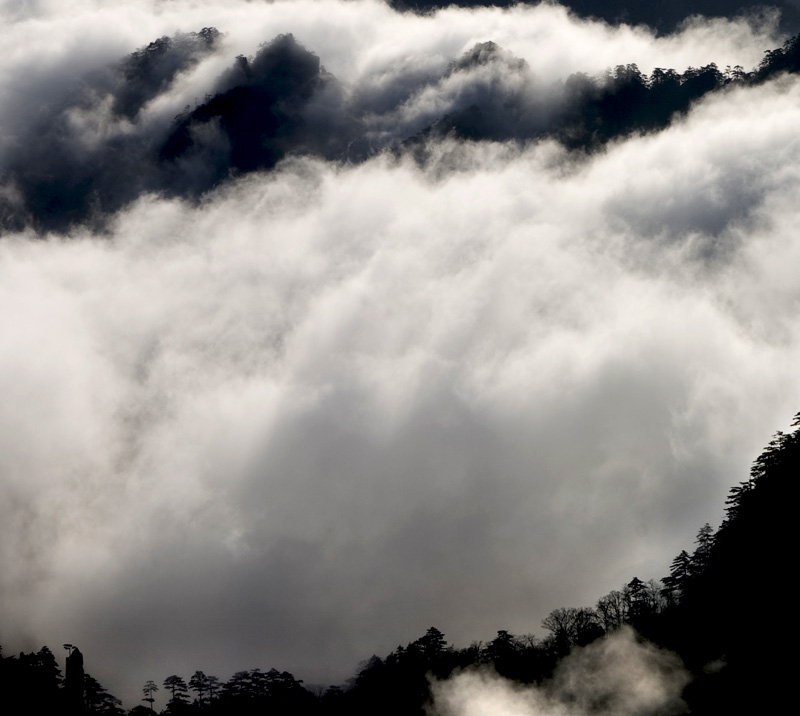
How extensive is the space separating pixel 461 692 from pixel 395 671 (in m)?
20.6

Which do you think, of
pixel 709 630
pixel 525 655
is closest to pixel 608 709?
pixel 709 630

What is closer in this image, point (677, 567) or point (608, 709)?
point (608, 709)

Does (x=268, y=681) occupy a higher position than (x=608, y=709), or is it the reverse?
(x=268, y=681)

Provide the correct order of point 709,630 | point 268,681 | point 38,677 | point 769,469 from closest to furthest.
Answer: point 709,630 < point 769,469 < point 38,677 < point 268,681

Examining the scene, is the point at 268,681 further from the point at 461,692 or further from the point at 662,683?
the point at 662,683

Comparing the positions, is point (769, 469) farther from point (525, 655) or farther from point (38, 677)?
point (38, 677)

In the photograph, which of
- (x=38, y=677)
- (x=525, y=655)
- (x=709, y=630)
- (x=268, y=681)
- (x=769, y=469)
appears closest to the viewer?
(x=709, y=630)

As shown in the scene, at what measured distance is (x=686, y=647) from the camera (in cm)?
7300

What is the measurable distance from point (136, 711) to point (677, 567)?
264ft

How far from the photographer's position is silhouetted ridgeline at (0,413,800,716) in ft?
203

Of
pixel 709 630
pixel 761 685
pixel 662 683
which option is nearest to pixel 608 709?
pixel 662 683

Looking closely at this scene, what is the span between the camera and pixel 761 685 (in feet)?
193

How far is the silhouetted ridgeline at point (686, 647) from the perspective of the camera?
61812 millimetres

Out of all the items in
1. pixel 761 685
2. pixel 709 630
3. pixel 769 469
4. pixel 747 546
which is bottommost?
pixel 761 685
